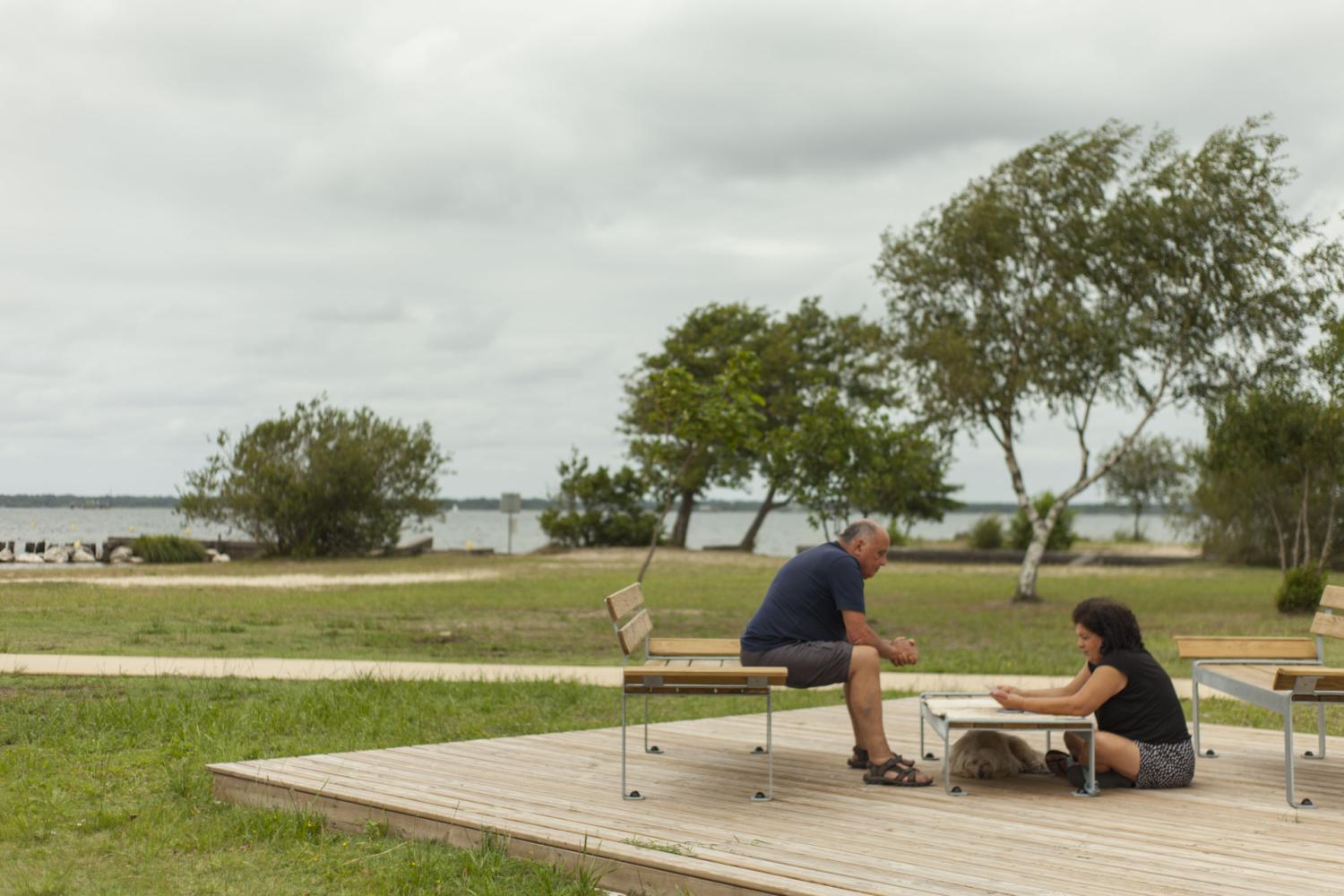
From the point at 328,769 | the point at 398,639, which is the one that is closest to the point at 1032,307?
the point at 398,639

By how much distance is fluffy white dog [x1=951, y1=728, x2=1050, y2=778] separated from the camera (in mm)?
7039

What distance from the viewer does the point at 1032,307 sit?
1054 inches

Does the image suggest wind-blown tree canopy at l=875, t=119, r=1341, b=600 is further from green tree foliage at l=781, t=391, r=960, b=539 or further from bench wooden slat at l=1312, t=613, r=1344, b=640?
bench wooden slat at l=1312, t=613, r=1344, b=640

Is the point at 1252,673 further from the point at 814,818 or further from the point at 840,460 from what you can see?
the point at 840,460

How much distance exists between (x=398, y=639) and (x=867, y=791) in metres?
11.4

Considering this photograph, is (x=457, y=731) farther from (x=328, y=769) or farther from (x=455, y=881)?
(x=455, y=881)

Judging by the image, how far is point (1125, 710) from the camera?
6.94 m

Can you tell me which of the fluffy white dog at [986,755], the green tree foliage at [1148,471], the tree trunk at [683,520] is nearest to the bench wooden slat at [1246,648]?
the fluffy white dog at [986,755]

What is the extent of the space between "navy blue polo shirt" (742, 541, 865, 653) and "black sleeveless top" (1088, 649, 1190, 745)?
142 centimetres

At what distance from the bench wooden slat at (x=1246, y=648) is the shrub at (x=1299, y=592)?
16.8m

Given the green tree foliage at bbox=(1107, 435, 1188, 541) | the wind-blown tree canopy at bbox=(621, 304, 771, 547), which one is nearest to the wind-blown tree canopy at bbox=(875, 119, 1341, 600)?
the wind-blown tree canopy at bbox=(621, 304, 771, 547)

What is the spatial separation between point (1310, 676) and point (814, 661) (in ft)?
8.15

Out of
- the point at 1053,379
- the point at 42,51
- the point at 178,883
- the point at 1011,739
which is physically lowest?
the point at 178,883

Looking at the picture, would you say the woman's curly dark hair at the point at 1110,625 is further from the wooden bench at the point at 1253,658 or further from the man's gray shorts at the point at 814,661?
the man's gray shorts at the point at 814,661
